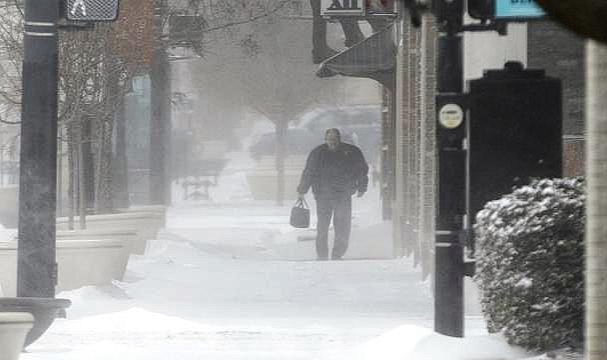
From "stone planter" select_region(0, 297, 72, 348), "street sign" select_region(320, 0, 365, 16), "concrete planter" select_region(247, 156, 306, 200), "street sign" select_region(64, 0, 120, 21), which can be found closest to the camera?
"stone planter" select_region(0, 297, 72, 348)

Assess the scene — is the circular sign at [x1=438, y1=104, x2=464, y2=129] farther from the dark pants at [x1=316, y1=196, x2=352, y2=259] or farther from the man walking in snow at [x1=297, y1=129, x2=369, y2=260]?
the dark pants at [x1=316, y1=196, x2=352, y2=259]

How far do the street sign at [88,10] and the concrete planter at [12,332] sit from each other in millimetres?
3153

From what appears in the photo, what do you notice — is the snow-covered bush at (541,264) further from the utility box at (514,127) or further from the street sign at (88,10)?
the street sign at (88,10)

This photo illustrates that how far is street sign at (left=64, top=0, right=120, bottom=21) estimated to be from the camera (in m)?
10.5

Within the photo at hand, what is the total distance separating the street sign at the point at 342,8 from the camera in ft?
71.5

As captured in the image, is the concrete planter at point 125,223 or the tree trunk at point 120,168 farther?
the tree trunk at point 120,168

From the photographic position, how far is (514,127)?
363 inches

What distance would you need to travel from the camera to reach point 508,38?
42.1 feet

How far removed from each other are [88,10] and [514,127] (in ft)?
9.79

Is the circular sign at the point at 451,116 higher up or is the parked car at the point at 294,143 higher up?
the circular sign at the point at 451,116

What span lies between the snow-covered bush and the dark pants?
1412 cm

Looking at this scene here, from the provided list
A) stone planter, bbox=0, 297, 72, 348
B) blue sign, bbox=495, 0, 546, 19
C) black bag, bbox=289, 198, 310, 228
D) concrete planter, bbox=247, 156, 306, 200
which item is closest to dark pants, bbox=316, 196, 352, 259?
black bag, bbox=289, 198, 310, 228

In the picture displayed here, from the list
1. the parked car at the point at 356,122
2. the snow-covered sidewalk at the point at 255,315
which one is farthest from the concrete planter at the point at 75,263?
the parked car at the point at 356,122

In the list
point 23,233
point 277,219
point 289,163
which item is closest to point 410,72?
point 23,233
